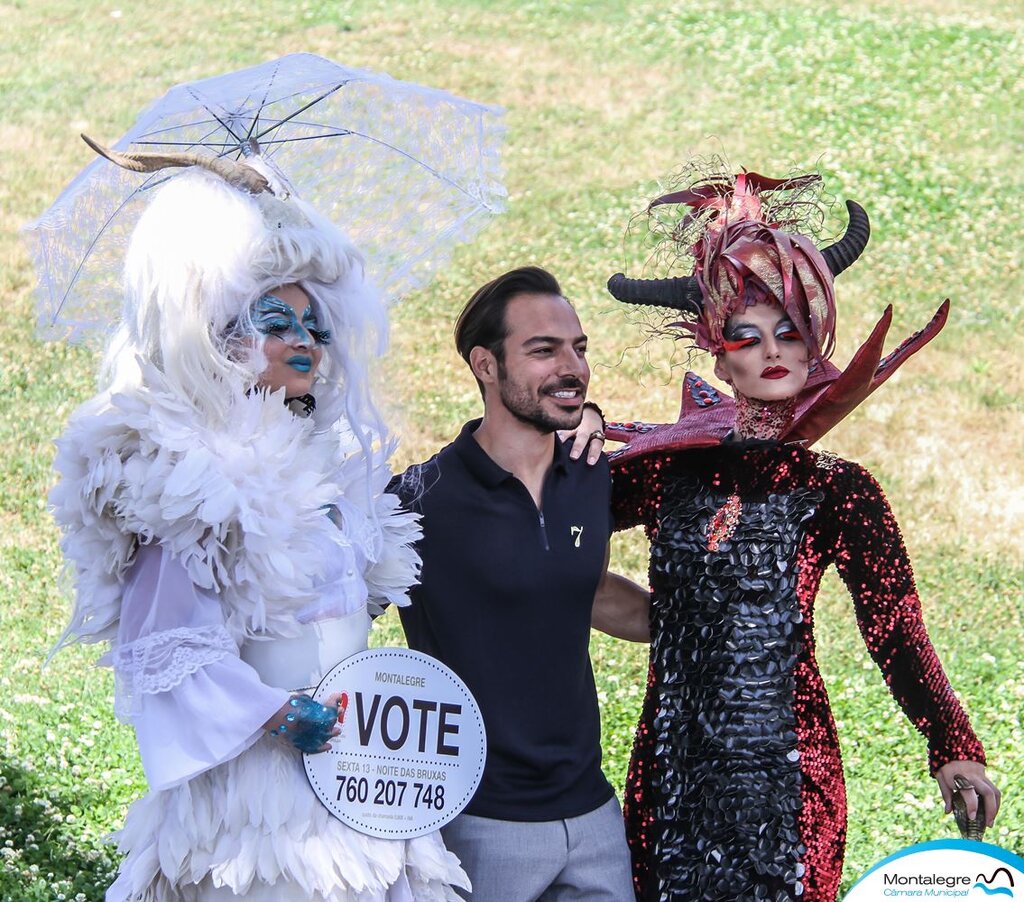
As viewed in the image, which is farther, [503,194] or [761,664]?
[503,194]

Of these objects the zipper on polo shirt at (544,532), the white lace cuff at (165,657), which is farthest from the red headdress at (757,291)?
the white lace cuff at (165,657)

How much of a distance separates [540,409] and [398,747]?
36.9 inches

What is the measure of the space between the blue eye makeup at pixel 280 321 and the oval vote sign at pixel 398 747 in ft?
2.22

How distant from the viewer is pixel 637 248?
11000 millimetres

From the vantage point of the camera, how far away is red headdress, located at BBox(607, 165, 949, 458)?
3514mm

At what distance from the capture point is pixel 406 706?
3.21 meters

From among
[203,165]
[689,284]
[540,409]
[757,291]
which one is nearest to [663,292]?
[689,284]

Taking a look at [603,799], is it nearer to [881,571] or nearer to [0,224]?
[881,571]

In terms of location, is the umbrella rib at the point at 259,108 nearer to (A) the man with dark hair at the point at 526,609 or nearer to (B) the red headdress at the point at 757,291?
(A) the man with dark hair at the point at 526,609

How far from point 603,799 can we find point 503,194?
4.97 feet

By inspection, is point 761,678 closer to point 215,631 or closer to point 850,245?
point 850,245

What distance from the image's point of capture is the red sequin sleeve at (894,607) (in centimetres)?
350

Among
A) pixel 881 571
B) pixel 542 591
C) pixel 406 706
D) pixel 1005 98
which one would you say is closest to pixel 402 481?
pixel 542 591

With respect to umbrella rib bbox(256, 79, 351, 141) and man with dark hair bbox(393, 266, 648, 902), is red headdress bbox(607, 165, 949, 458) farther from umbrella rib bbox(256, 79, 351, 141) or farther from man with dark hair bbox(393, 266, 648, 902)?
umbrella rib bbox(256, 79, 351, 141)
